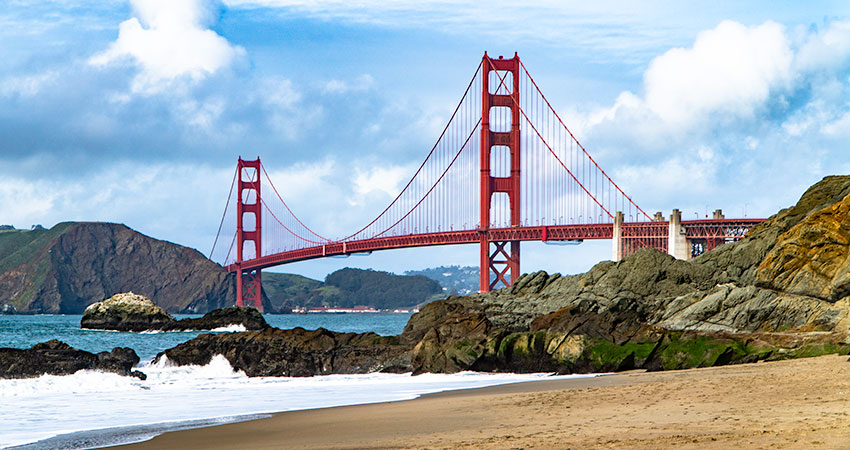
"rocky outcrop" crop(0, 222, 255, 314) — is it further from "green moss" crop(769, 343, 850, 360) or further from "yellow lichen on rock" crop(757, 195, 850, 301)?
"green moss" crop(769, 343, 850, 360)

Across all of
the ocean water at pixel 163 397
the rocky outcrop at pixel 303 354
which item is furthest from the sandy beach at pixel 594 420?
the rocky outcrop at pixel 303 354

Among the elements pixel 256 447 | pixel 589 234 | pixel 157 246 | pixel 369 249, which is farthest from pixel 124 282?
pixel 256 447

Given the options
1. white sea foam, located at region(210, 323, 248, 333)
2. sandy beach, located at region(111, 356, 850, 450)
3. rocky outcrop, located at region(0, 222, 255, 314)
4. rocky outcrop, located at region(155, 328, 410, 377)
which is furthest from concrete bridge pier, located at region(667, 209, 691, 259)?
rocky outcrop, located at region(0, 222, 255, 314)

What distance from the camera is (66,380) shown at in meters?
21.0

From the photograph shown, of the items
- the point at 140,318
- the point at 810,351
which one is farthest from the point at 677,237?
the point at 810,351

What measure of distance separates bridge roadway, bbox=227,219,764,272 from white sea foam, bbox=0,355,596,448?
37.5 meters

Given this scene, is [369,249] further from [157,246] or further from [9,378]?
[157,246]

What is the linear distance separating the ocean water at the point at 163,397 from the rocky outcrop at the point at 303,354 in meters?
0.38

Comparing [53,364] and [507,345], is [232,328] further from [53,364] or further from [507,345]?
[507,345]

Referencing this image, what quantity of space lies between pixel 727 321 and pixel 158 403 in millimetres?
13249

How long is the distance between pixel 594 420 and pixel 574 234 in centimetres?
4951

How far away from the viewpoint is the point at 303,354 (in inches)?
940

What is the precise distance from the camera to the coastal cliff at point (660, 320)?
20234mm

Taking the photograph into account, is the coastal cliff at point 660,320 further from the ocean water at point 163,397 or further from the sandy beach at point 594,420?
the sandy beach at point 594,420
